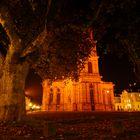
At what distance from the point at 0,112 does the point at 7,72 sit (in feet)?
8.19

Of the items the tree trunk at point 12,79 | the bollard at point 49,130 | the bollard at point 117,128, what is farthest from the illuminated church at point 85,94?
the bollard at point 117,128

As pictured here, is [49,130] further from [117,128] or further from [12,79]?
[12,79]

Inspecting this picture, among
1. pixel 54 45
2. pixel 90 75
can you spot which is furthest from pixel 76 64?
pixel 90 75

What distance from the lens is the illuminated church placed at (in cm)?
6806

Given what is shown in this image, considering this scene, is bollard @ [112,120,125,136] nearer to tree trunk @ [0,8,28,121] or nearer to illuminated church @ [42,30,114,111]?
tree trunk @ [0,8,28,121]

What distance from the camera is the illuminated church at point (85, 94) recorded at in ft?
223

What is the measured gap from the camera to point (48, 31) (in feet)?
42.8

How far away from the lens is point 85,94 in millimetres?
68062

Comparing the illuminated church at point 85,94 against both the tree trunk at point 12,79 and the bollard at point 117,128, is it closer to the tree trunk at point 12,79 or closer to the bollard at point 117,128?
the tree trunk at point 12,79

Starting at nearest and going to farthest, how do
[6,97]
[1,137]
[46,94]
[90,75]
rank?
[1,137]
[6,97]
[90,75]
[46,94]

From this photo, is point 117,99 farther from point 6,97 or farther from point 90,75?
point 6,97

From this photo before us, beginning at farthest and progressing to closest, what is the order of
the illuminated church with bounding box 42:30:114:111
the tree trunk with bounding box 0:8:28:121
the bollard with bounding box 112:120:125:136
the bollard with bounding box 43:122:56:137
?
the illuminated church with bounding box 42:30:114:111 → the tree trunk with bounding box 0:8:28:121 → the bollard with bounding box 43:122:56:137 → the bollard with bounding box 112:120:125:136

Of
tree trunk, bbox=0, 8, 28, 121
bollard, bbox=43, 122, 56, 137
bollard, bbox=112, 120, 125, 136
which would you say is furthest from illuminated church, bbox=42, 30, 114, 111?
bollard, bbox=112, 120, 125, 136

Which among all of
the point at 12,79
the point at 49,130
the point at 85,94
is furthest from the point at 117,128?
the point at 85,94
